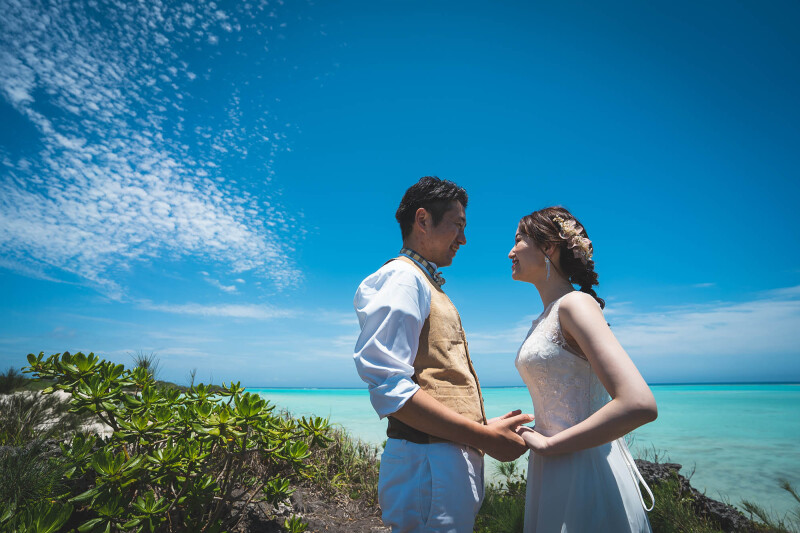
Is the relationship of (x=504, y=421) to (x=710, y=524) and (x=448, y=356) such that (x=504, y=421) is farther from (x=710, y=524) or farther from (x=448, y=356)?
(x=710, y=524)

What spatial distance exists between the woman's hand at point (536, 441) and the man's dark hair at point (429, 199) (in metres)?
1.04

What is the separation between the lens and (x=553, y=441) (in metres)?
1.55

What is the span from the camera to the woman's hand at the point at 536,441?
1.56 metres

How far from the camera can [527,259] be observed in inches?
81.6

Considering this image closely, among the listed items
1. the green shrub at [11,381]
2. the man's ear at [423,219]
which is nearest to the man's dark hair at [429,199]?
the man's ear at [423,219]

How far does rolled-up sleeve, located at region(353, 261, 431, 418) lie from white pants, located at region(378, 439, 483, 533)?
23 cm

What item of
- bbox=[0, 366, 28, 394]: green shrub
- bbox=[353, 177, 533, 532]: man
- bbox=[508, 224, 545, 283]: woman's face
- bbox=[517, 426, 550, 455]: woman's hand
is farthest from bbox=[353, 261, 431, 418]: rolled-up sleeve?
bbox=[0, 366, 28, 394]: green shrub

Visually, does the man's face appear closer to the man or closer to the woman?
the man

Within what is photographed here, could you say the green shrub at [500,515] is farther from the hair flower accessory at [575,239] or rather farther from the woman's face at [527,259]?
the hair flower accessory at [575,239]

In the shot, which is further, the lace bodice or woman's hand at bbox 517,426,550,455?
the lace bodice

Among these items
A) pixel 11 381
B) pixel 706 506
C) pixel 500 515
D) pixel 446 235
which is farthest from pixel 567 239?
pixel 11 381

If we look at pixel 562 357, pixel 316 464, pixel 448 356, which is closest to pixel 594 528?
pixel 562 357

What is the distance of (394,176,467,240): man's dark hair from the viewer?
6.48 feet

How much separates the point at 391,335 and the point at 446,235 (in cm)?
71
